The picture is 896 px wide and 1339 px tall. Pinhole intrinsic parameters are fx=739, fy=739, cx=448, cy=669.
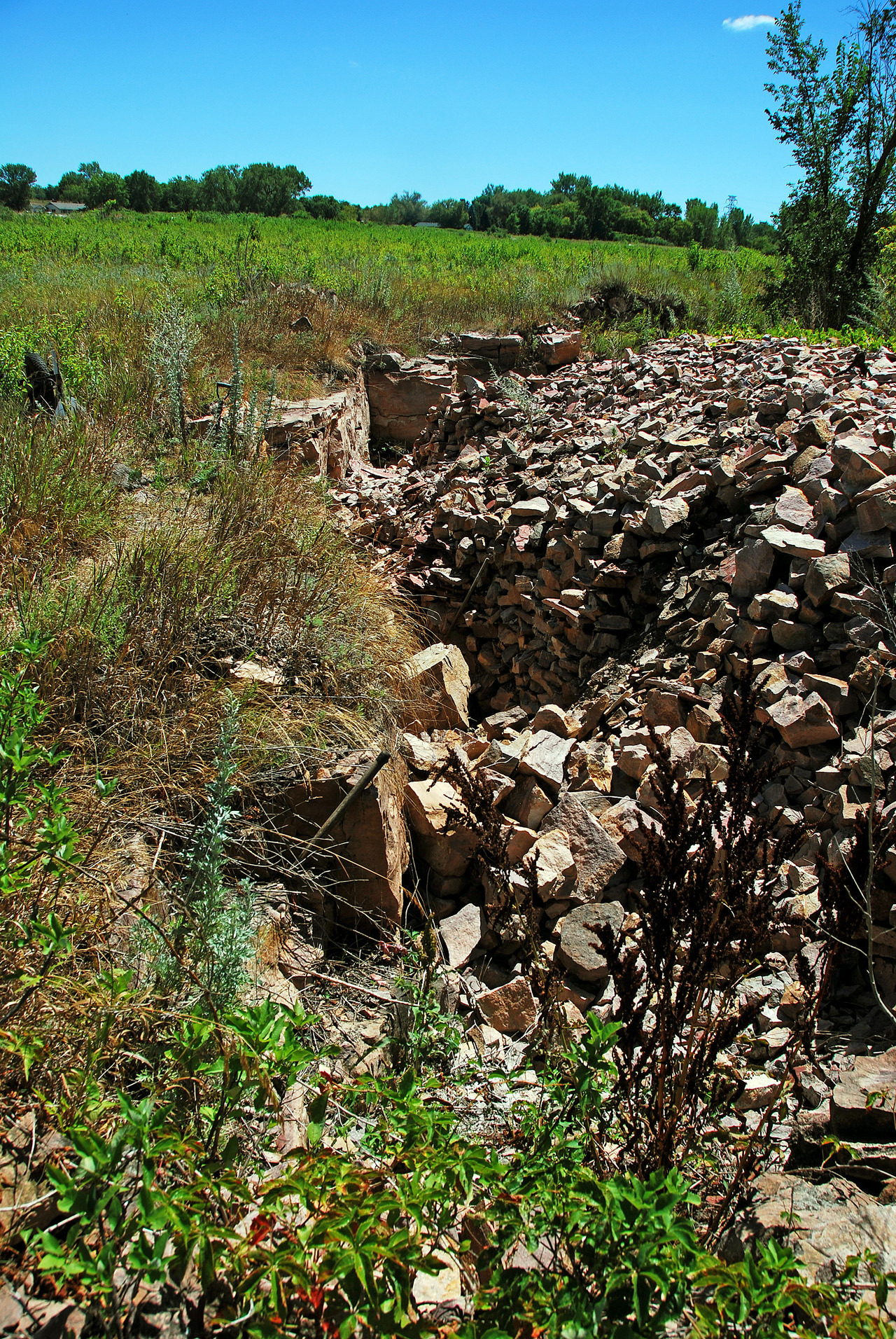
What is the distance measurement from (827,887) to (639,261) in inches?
542

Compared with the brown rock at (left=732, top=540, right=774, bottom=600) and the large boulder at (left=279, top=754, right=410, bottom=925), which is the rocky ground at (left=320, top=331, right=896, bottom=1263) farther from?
the large boulder at (left=279, top=754, right=410, bottom=925)

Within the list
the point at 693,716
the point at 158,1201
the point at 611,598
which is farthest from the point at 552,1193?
the point at 611,598

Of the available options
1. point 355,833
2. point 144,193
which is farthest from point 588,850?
point 144,193

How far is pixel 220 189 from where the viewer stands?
3281cm

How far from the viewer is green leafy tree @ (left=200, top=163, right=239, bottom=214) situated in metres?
31.2

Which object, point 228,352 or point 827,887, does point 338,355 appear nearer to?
point 228,352

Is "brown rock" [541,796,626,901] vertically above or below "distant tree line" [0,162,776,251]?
below

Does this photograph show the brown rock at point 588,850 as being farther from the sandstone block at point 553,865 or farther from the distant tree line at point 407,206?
the distant tree line at point 407,206

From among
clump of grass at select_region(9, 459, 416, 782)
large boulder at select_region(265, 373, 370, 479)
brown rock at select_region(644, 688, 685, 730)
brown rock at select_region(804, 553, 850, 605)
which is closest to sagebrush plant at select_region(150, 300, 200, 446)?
large boulder at select_region(265, 373, 370, 479)

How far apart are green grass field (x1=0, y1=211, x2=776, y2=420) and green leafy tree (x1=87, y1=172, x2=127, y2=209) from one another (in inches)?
814

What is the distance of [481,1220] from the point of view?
4.91 feet

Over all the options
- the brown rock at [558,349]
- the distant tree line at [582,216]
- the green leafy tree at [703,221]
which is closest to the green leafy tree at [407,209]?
the distant tree line at [582,216]

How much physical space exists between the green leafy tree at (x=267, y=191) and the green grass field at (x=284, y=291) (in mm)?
16432

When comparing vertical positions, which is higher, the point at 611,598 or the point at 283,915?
the point at 611,598
